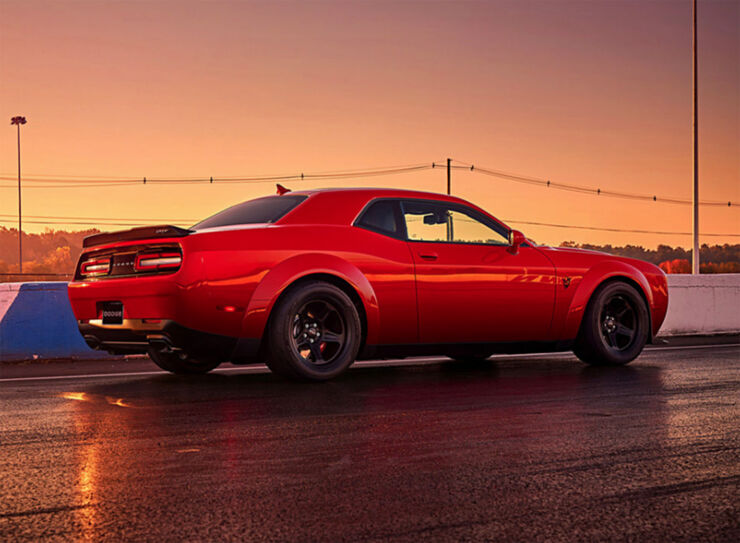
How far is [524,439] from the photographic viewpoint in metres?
5.37

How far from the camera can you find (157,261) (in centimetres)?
726

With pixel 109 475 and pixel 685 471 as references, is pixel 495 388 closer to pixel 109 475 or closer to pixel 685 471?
pixel 685 471

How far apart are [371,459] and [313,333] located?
292 cm

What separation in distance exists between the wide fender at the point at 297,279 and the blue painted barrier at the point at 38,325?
4385mm

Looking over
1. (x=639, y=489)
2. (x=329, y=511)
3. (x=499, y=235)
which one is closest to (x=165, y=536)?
(x=329, y=511)

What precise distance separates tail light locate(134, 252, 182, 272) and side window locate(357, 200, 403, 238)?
1653 mm

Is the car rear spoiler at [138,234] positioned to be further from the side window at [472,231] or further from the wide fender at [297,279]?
the side window at [472,231]

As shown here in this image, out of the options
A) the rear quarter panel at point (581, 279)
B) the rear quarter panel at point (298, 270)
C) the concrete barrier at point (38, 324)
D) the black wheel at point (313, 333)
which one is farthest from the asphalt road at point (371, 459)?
the concrete barrier at point (38, 324)

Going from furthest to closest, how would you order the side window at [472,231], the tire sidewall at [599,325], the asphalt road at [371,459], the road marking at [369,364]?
1. the tire sidewall at [599,325]
2. the road marking at [369,364]
3. the side window at [472,231]
4. the asphalt road at [371,459]

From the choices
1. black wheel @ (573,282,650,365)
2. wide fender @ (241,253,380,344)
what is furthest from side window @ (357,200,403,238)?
black wheel @ (573,282,650,365)

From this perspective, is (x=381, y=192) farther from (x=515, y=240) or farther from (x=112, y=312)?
(x=112, y=312)

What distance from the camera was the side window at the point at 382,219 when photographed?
317 inches

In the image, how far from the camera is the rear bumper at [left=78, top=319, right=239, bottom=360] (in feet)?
23.5

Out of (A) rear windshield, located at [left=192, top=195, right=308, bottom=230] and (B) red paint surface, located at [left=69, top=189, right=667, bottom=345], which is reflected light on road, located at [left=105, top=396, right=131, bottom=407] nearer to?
(B) red paint surface, located at [left=69, top=189, right=667, bottom=345]
